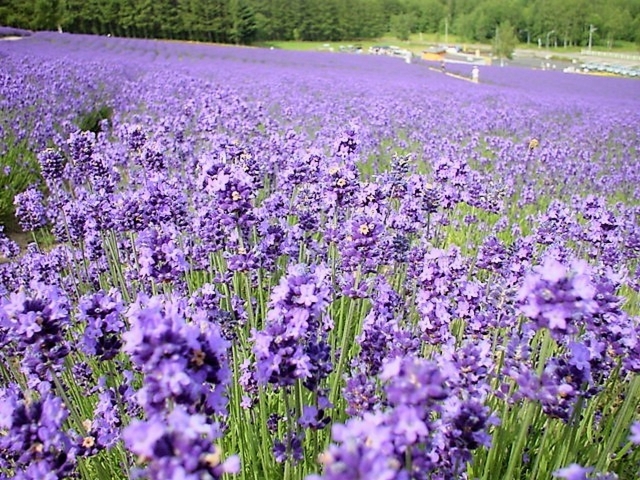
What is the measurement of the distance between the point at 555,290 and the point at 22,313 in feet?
4.84

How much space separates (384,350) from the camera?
7.44 feet

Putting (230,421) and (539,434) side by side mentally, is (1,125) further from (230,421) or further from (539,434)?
(539,434)

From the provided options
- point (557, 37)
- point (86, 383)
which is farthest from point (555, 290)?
point (557, 37)

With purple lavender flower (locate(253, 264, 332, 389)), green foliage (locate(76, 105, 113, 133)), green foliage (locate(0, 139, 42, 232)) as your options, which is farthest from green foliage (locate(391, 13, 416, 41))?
purple lavender flower (locate(253, 264, 332, 389))

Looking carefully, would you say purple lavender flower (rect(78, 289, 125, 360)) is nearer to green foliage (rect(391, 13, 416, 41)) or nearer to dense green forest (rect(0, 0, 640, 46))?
dense green forest (rect(0, 0, 640, 46))

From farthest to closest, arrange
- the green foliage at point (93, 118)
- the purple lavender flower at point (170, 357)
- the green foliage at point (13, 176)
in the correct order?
the green foliage at point (93, 118), the green foliage at point (13, 176), the purple lavender flower at point (170, 357)

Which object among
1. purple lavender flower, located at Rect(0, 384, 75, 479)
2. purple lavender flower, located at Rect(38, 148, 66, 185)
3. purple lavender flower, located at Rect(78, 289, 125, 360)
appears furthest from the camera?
purple lavender flower, located at Rect(38, 148, 66, 185)

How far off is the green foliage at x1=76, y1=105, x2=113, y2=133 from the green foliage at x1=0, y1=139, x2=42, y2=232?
79.5 inches

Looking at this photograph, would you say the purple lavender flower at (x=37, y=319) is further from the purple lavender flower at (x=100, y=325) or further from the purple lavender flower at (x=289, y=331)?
the purple lavender flower at (x=289, y=331)

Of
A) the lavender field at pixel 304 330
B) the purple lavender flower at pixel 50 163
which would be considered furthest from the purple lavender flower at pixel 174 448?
the purple lavender flower at pixel 50 163

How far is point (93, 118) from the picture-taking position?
10.7m

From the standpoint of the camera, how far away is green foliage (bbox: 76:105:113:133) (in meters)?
9.70

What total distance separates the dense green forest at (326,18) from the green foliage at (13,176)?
1627 inches

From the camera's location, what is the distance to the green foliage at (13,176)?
6.78 m
